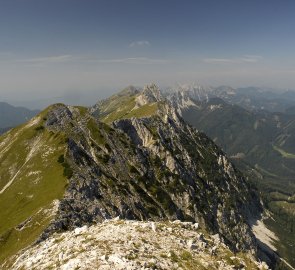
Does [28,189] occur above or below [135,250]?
below

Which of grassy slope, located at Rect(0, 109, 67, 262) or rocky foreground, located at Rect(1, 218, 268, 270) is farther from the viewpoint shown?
grassy slope, located at Rect(0, 109, 67, 262)

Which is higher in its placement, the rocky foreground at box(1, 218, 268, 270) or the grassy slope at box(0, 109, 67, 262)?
the rocky foreground at box(1, 218, 268, 270)

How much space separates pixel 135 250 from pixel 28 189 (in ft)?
381

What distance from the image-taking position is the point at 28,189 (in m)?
144

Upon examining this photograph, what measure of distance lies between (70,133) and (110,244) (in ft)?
538

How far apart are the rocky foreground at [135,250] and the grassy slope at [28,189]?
47552 mm

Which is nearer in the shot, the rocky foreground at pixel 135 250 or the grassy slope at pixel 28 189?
the rocky foreground at pixel 135 250

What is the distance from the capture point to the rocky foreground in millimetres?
36875

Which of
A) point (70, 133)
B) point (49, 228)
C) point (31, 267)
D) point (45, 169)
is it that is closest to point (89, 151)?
point (70, 133)

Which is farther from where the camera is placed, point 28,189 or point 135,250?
point 28,189

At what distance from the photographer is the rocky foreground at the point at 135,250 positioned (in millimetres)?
36875

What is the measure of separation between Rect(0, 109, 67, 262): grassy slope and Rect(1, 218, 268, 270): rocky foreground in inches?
1872

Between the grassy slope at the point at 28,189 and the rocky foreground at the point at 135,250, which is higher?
the rocky foreground at the point at 135,250

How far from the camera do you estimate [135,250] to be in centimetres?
3959
